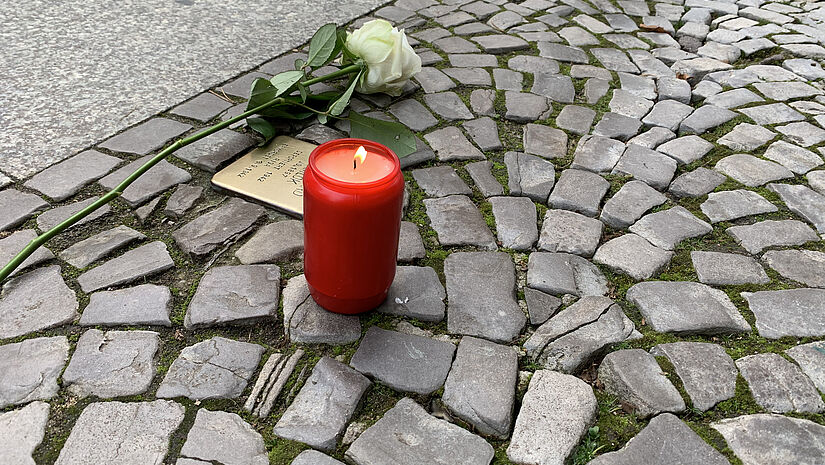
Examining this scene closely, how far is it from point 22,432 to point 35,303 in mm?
460

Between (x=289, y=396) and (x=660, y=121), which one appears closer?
(x=289, y=396)

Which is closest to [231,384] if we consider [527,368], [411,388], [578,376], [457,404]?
[411,388]

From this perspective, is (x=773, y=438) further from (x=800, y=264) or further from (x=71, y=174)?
(x=71, y=174)

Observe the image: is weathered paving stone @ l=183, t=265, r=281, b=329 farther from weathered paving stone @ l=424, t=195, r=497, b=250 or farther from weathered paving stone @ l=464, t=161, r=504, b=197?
weathered paving stone @ l=464, t=161, r=504, b=197

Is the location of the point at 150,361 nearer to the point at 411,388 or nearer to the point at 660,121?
the point at 411,388

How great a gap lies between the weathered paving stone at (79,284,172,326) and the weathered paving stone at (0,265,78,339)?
57 millimetres

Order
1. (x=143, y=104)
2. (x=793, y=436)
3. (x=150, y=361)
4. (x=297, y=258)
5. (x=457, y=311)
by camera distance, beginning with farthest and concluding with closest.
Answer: (x=143, y=104), (x=297, y=258), (x=457, y=311), (x=150, y=361), (x=793, y=436)

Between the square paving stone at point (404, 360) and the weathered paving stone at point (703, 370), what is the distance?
0.60 m

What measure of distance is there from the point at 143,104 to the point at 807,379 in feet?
8.71

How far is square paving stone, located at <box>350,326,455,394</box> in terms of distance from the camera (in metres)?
1.68

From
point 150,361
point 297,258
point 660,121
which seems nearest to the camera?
point 150,361

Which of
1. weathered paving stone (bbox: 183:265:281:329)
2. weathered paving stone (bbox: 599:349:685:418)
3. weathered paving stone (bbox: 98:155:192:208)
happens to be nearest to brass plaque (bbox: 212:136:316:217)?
weathered paving stone (bbox: 98:155:192:208)

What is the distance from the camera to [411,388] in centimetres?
166

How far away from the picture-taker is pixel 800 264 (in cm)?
215
